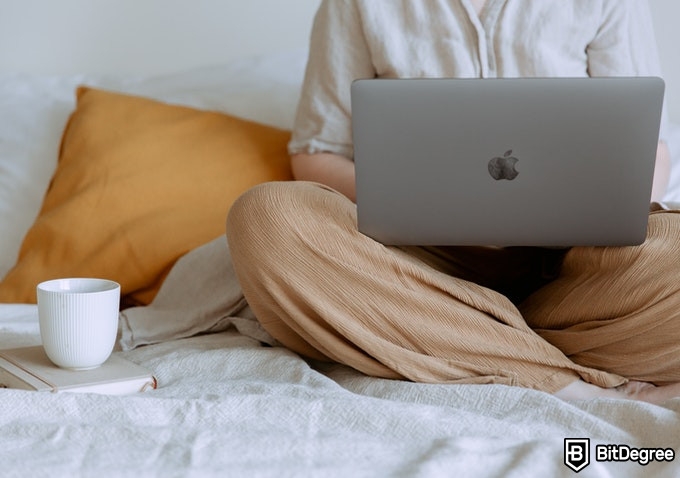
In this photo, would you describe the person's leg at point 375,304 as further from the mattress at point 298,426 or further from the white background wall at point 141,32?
the white background wall at point 141,32

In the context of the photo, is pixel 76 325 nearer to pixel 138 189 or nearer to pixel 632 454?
pixel 138 189

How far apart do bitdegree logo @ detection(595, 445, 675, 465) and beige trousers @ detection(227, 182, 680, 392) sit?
0.88ft

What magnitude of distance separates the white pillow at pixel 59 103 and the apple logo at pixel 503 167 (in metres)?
0.91

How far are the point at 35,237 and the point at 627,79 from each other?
1.05 meters

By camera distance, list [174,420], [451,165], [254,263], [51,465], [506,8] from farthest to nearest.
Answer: [506,8] → [254,263] → [451,165] → [174,420] → [51,465]

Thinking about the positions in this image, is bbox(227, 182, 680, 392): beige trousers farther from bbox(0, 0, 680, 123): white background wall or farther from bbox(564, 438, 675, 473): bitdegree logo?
bbox(0, 0, 680, 123): white background wall

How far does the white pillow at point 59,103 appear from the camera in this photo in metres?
1.84

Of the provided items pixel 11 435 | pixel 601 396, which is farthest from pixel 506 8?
pixel 11 435

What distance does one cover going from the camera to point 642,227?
1.16m

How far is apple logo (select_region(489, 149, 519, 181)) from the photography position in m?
1.12

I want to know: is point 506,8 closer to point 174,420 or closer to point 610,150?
point 610,150

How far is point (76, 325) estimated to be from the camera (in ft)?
3.88

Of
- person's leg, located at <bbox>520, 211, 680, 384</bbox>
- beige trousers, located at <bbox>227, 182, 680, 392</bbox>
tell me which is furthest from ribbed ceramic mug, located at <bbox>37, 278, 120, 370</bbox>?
person's leg, located at <bbox>520, 211, 680, 384</bbox>

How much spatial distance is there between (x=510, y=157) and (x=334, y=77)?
612 millimetres
